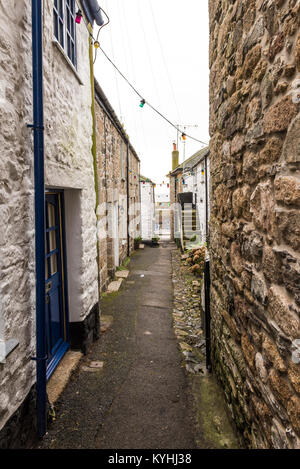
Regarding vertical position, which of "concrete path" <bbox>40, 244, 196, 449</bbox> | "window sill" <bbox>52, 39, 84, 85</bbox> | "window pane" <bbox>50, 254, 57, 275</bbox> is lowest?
"concrete path" <bbox>40, 244, 196, 449</bbox>

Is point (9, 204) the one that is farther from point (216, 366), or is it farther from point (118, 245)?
point (118, 245)

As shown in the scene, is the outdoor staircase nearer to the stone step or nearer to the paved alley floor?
the stone step

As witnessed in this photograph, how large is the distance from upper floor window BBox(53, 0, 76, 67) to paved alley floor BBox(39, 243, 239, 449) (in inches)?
161

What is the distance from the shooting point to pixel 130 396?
3.37 metres

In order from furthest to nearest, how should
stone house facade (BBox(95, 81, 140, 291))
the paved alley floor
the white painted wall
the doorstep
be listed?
the white painted wall → stone house facade (BBox(95, 81, 140, 291)) → the doorstep → the paved alley floor

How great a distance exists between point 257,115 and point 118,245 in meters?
8.51

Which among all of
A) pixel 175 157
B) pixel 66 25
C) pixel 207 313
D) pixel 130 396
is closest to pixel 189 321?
pixel 207 313

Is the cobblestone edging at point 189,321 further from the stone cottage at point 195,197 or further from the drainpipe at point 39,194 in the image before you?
the stone cottage at point 195,197

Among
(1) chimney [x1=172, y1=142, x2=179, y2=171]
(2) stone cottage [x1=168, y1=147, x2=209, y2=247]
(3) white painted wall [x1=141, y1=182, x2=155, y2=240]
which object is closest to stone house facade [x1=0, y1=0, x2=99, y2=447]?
(2) stone cottage [x1=168, y1=147, x2=209, y2=247]

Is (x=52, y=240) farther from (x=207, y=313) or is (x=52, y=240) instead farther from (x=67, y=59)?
(x=207, y=313)

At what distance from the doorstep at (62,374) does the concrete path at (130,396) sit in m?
0.09

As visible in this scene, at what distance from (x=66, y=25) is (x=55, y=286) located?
10.8ft

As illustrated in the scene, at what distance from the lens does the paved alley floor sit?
2.74 m
